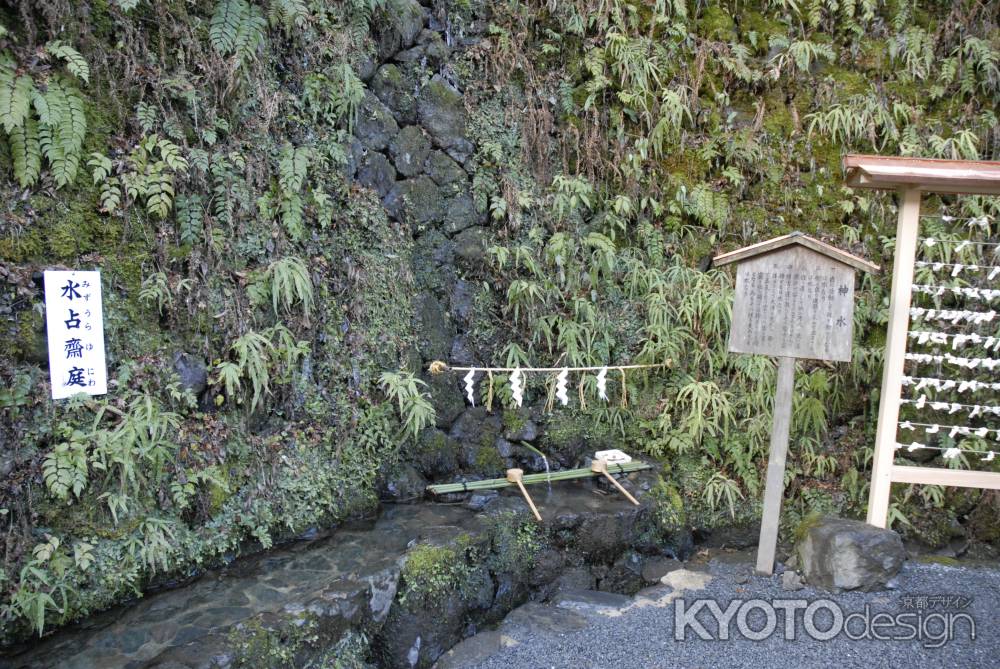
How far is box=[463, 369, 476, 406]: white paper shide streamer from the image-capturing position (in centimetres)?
725

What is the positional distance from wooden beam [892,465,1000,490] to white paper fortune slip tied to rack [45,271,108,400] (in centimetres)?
721

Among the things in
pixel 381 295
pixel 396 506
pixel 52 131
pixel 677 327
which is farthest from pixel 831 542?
pixel 52 131

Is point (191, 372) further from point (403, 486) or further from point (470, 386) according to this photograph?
point (470, 386)

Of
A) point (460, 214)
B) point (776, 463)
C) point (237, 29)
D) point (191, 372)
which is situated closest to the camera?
point (191, 372)

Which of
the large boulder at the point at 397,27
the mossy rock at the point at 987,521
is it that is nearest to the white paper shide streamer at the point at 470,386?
the large boulder at the point at 397,27

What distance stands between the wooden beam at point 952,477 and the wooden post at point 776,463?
1198mm

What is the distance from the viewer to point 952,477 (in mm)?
5949

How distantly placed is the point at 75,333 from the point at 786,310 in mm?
6025

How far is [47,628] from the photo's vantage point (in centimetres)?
464

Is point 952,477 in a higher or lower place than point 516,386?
lower

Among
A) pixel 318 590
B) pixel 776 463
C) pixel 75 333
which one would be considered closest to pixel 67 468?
pixel 75 333

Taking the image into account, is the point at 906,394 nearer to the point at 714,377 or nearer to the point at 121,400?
the point at 714,377

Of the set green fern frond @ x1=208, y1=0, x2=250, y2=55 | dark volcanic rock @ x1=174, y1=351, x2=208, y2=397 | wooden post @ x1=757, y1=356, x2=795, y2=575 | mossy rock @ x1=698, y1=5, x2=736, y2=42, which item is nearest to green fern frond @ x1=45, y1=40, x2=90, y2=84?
green fern frond @ x1=208, y1=0, x2=250, y2=55

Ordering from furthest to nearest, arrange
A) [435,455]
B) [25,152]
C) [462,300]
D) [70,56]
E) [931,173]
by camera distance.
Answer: [462,300] < [435,455] < [931,173] < [70,56] < [25,152]
